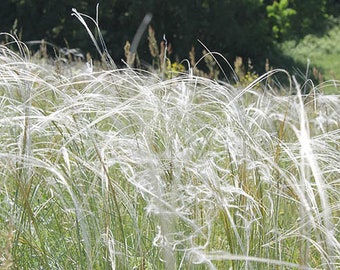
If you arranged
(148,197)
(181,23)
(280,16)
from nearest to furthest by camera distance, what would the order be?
(148,197) → (181,23) → (280,16)

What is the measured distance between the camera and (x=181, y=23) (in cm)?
2041

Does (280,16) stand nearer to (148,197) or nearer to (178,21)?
(178,21)

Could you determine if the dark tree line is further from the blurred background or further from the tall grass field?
the tall grass field

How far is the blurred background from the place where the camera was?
757 inches

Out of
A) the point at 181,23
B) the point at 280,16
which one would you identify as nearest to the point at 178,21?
the point at 181,23

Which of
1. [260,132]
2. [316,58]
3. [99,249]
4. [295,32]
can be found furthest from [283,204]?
[316,58]

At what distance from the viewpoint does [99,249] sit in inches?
80.7

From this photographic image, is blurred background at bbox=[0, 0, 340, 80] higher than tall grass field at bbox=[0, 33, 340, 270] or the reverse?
the reverse

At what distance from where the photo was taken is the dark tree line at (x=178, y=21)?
19234 mm

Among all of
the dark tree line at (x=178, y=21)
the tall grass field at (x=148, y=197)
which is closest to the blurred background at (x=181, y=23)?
the dark tree line at (x=178, y=21)

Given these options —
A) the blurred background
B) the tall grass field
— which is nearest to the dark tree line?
the blurred background

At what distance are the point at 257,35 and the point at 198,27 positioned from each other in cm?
176

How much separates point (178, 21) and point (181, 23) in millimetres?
122

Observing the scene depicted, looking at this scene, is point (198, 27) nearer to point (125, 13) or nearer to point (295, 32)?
point (125, 13)
